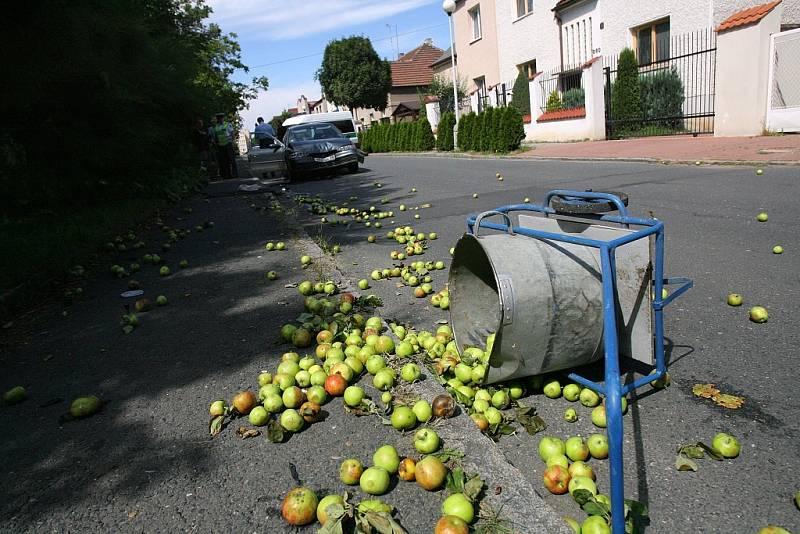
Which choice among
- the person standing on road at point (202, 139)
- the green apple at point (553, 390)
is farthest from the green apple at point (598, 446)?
the person standing on road at point (202, 139)

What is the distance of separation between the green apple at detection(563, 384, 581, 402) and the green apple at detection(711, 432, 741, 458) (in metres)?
0.69

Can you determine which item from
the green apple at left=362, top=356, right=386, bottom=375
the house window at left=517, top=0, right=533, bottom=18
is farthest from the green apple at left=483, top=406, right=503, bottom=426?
the house window at left=517, top=0, right=533, bottom=18

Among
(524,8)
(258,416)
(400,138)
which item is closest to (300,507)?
(258,416)

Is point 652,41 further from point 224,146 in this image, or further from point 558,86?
point 224,146

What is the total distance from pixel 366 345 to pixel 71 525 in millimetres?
1847

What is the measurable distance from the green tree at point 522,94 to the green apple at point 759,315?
2401 cm

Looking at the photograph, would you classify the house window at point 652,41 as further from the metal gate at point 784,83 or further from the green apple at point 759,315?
the green apple at point 759,315

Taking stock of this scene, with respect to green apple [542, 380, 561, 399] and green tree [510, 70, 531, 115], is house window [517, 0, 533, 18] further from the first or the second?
green apple [542, 380, 561, 399]

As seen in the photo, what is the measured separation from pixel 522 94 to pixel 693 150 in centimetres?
1445

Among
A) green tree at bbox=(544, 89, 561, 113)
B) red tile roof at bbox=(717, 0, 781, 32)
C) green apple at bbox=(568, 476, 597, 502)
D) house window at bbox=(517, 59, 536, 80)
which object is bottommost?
green apple at bbox=(568, 476, 597, 502)

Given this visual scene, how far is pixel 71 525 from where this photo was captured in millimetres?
2336

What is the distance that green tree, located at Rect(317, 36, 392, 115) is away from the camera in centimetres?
5122

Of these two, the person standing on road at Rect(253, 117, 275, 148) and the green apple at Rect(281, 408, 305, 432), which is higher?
the person standing on road at Rect(253, 117, 275, 148)

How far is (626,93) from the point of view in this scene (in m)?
19.1
